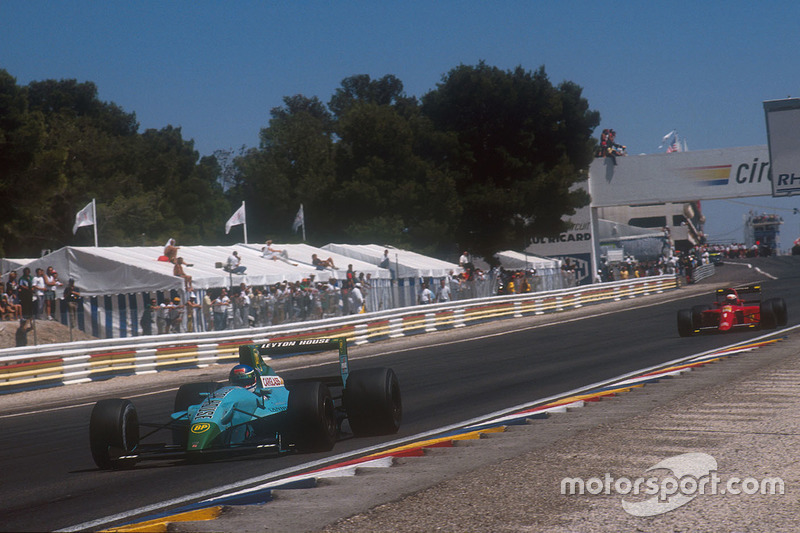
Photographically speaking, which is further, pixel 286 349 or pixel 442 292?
pixel 442 292

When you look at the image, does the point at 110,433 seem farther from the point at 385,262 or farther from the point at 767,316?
the point at 385,262

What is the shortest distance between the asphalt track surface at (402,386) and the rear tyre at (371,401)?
191 mm

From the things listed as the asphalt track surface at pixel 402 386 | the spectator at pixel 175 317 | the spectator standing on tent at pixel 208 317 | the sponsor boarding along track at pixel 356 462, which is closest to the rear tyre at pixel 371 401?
the asphalt track surface at pixel 402 386

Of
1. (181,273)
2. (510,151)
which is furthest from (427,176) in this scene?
(181,273)

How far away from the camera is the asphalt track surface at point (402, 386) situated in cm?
713

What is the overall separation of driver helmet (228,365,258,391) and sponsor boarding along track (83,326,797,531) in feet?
3.45

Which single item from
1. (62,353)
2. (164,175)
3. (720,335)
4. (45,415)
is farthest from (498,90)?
(45,415)

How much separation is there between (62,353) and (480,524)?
46.3 feet

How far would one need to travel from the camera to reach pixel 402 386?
14398 millimetres

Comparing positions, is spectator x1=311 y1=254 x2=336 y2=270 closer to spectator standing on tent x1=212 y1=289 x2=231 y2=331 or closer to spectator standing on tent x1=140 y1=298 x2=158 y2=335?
spectator standing on tent x1=212 y1=289 x2=231 y2=331

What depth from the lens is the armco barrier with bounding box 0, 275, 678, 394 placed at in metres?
17.5

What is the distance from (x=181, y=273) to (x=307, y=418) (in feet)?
58.1

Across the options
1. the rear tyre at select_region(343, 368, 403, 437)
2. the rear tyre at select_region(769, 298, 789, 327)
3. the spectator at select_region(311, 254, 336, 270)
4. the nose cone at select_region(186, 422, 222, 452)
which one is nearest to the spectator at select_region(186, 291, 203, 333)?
the spectator at select_region(311, 254, 336, 270)

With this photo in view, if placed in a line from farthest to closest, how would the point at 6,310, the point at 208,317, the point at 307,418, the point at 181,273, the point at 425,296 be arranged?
the point at 425,296, the point at 181,273, the point at 208,317, the point at 6,310, the point at 307,418
